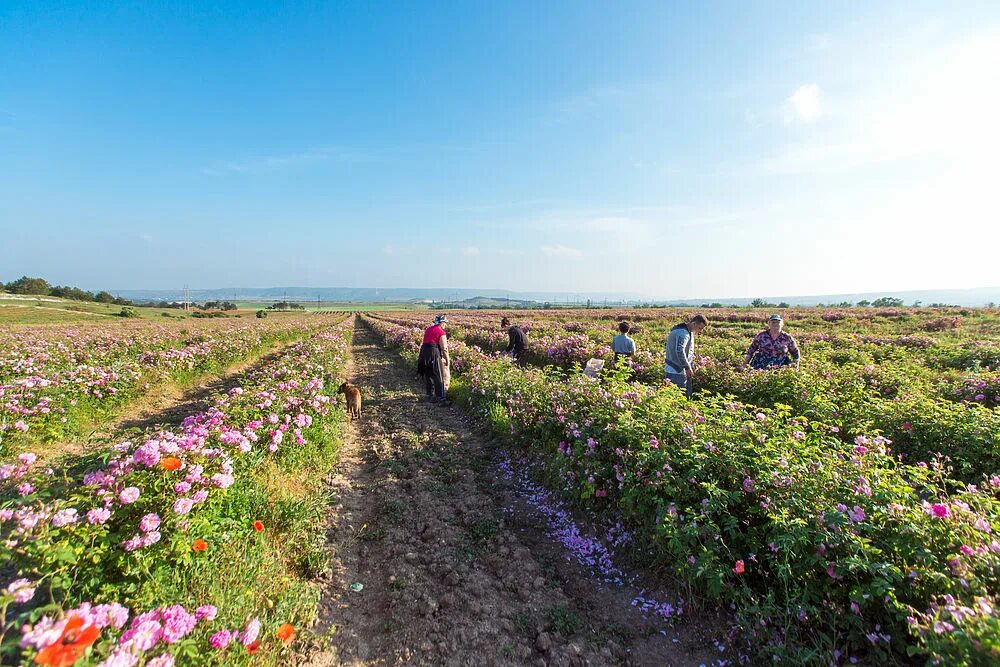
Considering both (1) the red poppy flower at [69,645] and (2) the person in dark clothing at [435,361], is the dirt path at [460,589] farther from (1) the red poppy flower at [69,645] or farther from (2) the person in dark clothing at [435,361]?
(2) the person in dark clothing at [435,361]

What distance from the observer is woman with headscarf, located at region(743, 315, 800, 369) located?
8742mm

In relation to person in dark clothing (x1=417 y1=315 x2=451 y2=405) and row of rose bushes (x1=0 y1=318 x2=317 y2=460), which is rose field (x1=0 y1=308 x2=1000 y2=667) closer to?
row of rose bushes (x1=0 y1=318 x2=317 y2=460)

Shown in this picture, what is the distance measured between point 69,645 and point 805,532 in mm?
4425

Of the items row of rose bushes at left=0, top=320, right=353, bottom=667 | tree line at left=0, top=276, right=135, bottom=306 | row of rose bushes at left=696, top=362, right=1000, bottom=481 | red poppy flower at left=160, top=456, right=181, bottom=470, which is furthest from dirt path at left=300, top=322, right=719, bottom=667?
tree line at left=0, top=276, right=135, bottom=306

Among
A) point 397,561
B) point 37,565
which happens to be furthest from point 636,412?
point 37,565

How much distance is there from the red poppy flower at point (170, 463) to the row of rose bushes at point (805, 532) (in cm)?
398

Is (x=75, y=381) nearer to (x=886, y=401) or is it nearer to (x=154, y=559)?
(x=154, y=559)

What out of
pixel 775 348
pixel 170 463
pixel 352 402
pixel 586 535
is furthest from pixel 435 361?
pixel 775 348

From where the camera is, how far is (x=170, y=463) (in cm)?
310

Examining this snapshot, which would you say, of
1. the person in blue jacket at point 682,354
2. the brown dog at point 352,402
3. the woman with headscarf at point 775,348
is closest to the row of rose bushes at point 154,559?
the brown dog at point 352,402

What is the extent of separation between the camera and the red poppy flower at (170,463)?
10.1 ft

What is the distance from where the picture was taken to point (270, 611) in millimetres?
3365

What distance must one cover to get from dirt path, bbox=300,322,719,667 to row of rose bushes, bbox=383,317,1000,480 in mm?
3399

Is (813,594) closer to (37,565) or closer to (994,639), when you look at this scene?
(994,639)
